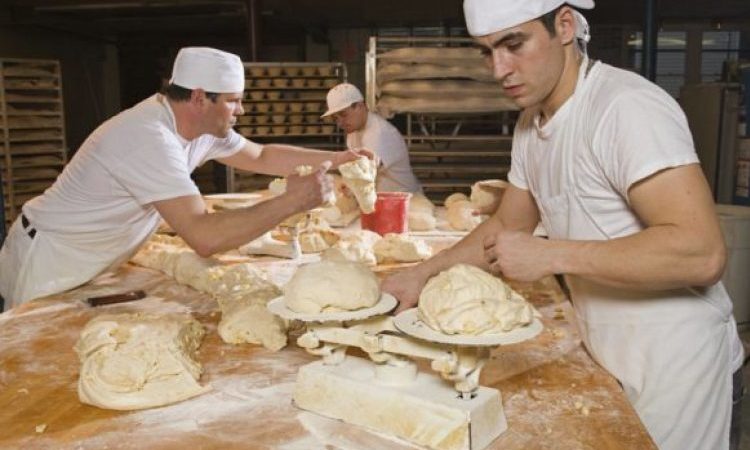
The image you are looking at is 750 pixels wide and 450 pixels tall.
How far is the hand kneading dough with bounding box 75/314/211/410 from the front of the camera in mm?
1603

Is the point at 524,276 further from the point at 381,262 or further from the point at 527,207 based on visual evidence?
the point at 381,262

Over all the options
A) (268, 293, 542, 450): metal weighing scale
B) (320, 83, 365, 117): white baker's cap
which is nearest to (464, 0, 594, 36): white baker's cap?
(268, 293, 542, 450): metal weighing scale

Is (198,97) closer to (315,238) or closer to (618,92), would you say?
(315,238)

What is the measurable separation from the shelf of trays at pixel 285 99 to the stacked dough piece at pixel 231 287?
4.30m

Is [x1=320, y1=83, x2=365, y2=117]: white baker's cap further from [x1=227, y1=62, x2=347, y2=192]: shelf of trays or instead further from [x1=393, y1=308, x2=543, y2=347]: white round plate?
[x1=393, y1=308, x2=543, y2=347]: white round plate

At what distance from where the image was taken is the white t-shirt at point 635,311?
5.14 feet

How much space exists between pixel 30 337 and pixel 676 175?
2018 mm

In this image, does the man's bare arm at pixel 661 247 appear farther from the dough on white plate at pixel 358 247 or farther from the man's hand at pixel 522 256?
the dough on white plate at pixel 358 247

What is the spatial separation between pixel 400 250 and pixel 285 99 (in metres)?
4.95

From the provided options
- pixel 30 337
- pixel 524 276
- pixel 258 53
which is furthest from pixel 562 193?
pixel 258 53

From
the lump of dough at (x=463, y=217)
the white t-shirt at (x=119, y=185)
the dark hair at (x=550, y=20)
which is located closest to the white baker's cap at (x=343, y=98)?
the lump of dough at (x=463, y=217)

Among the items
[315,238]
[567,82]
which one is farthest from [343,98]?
[567,82]

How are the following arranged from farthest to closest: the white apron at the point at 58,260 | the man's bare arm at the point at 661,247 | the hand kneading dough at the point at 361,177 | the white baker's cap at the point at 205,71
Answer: the hand kneading dough at the point at 361,177, the white baker's cap at the point at 205,71, the white apron at the point at 58,260, the man's bare arm at the point at 661,247

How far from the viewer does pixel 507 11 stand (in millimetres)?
1535
